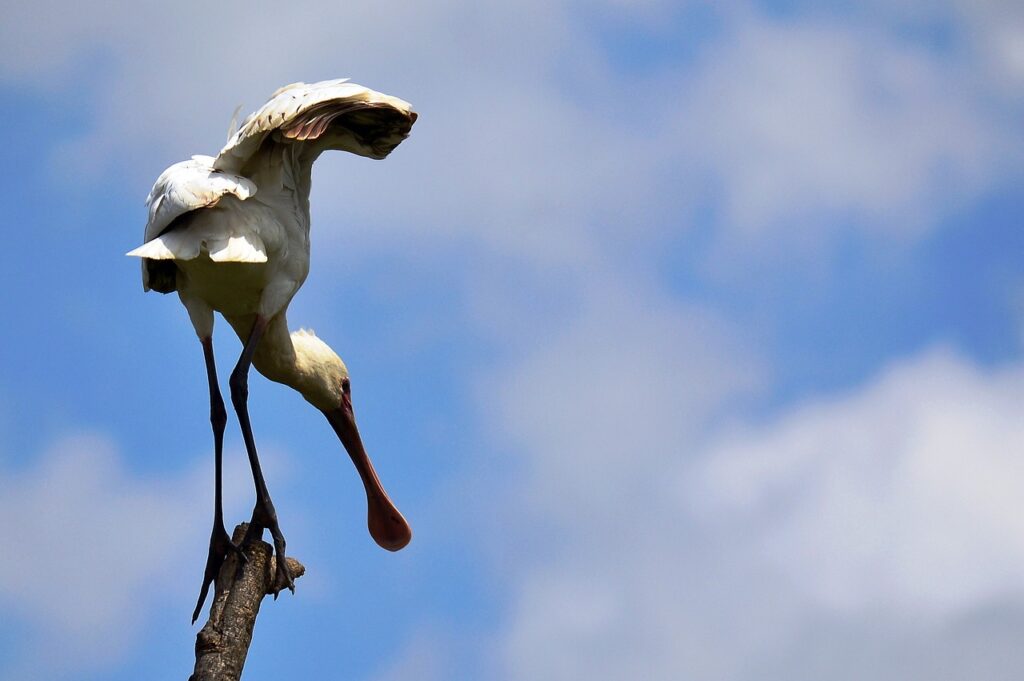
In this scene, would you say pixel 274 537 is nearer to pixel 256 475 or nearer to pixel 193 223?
pixel 256 475

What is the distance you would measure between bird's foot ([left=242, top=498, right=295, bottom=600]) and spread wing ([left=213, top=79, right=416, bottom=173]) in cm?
289

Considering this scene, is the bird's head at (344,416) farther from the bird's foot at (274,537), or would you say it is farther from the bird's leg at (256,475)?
the bird's foot at (274,537)

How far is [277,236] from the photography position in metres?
13.7

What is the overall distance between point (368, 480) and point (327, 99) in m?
4.64

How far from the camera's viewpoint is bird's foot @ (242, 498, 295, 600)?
39.6 ft

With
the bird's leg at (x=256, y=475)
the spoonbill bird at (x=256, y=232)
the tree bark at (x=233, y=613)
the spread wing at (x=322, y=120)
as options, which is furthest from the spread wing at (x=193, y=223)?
the tree bark at (x=233, y=613)

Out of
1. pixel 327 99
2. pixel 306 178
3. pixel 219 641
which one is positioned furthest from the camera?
pixel 306 178

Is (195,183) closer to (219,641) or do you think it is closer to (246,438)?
(246,438)

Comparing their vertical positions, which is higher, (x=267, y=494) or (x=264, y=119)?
(x=264, y=119)

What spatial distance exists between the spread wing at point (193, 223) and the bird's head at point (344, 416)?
2.56 meters

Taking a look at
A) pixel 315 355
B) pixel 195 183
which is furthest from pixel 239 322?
pixel 195 183

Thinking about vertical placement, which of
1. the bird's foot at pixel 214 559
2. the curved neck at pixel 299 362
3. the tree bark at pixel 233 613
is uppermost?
the curved neck at pixel 299 362

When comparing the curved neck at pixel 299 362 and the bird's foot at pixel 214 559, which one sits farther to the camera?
the curved neck at pixel 299 362

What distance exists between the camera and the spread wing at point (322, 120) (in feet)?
42.9
